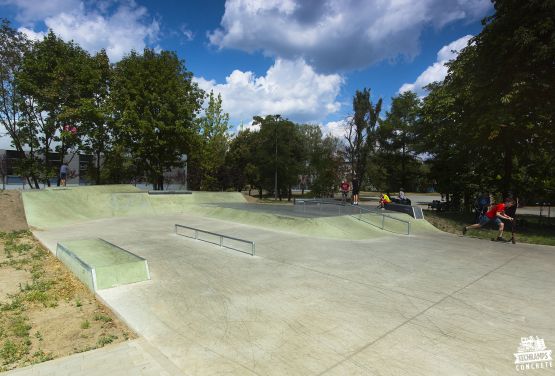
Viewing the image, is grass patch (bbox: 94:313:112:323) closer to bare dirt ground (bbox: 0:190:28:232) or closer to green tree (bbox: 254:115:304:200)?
bare dirt ground (bbox: 0:190:28:232)

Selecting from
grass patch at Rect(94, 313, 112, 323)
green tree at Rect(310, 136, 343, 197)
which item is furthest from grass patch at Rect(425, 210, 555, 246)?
green tree at Rect(310, 136, 343, 197)

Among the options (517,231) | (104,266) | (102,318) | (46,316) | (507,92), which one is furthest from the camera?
(517,231)

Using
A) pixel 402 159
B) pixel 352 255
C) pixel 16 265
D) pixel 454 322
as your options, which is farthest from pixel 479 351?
pixel 402 159

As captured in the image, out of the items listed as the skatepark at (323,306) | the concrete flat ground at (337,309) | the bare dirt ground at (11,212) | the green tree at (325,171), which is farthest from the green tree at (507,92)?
the bare dirt ground at (11,212)

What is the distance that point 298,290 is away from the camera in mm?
5844

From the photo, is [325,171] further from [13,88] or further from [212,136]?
[13,88]

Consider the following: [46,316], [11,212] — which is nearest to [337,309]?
[46,316]

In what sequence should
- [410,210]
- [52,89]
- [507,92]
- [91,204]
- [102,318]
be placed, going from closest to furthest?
[102,318], [507,92], [410,210], [91,204], [52,89]

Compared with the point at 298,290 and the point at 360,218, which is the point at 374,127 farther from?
the point at 298,290

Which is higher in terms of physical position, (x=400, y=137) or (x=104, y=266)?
(x=400, y=137)

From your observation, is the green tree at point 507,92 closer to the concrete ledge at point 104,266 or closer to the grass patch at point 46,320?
the concrete ledge at point 104,266

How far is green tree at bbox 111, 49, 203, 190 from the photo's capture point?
23.3m

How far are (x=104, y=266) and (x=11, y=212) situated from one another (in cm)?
1170

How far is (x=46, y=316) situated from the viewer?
193 inches
